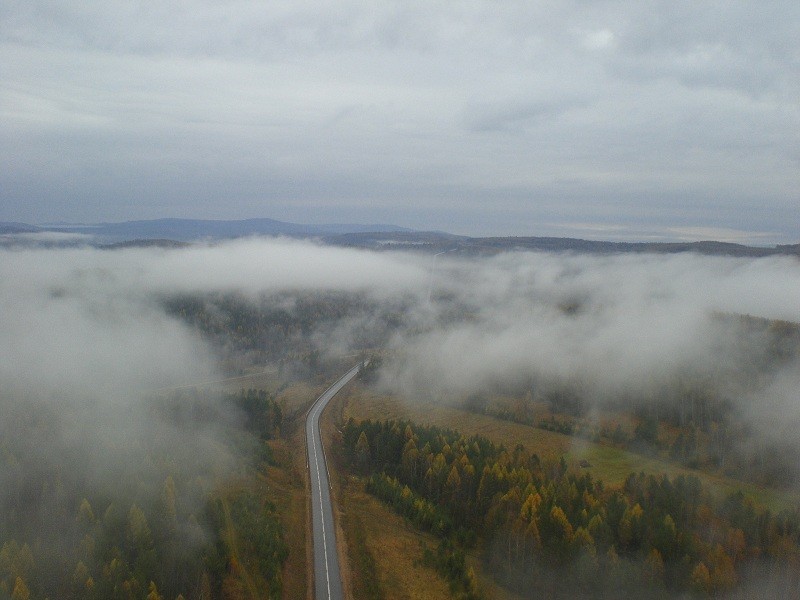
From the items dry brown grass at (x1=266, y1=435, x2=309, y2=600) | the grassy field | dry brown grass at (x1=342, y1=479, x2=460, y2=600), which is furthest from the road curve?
the grassy field

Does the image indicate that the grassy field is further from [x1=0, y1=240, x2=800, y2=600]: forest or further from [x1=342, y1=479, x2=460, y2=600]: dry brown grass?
[x1=342, y1=479, x2=460, y2=600]: dry brown grass

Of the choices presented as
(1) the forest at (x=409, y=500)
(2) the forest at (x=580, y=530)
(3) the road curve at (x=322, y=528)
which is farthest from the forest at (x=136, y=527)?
(2) the forest at (x=580, y=530)

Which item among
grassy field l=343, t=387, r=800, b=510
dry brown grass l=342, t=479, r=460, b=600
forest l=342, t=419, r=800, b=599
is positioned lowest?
grassy field l=343, t=387, r=800, b=510

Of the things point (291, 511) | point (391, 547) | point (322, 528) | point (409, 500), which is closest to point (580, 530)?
point (391, 547)

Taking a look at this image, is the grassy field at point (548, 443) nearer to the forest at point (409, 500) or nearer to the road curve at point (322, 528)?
the forest at point (409, 500)

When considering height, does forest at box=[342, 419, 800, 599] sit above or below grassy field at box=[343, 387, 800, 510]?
above

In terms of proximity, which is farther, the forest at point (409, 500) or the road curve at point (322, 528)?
the road curve at point (322, 528)

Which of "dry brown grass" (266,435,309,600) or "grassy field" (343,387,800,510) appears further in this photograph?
"grassy field" (343,387,800,510)

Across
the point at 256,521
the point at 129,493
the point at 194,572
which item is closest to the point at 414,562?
the point at 256,521
